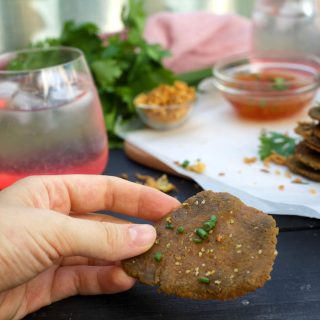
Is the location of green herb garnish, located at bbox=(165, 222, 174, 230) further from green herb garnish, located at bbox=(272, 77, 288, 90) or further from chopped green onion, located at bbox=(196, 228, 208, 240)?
green herb garnish, located at bbox=(272, 77, 288, 90)

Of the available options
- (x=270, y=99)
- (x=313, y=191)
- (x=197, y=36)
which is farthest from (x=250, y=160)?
(x=197, y=36)

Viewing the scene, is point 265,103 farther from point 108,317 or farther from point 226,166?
point 108,317

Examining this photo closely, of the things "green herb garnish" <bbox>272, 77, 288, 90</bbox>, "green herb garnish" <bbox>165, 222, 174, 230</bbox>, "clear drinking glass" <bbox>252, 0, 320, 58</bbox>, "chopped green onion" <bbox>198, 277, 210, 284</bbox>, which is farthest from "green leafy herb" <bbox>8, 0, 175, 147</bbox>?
"chopped green onion" <bbox>198, 277, 210, 284</bbox>

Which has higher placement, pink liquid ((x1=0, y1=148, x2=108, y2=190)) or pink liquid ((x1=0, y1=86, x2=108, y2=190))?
pink liquid ((x1=0, y1=86, x2=108, y2=190))

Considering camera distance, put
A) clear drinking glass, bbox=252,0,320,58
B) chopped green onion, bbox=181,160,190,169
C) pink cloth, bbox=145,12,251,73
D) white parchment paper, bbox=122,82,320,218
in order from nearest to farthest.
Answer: white parchment paper, bbox=122,82,320,218, chopped green onion, bbox=181,160,190,169, clear drinking glass, bbox=252,0,320,58, pink cloth, bbox=145,12,251,73

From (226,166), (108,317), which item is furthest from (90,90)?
(108,317)

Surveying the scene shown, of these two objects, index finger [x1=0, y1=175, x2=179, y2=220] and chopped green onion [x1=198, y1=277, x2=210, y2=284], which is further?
index finger [x1=0, y1=175, x2=179, y2=220]
